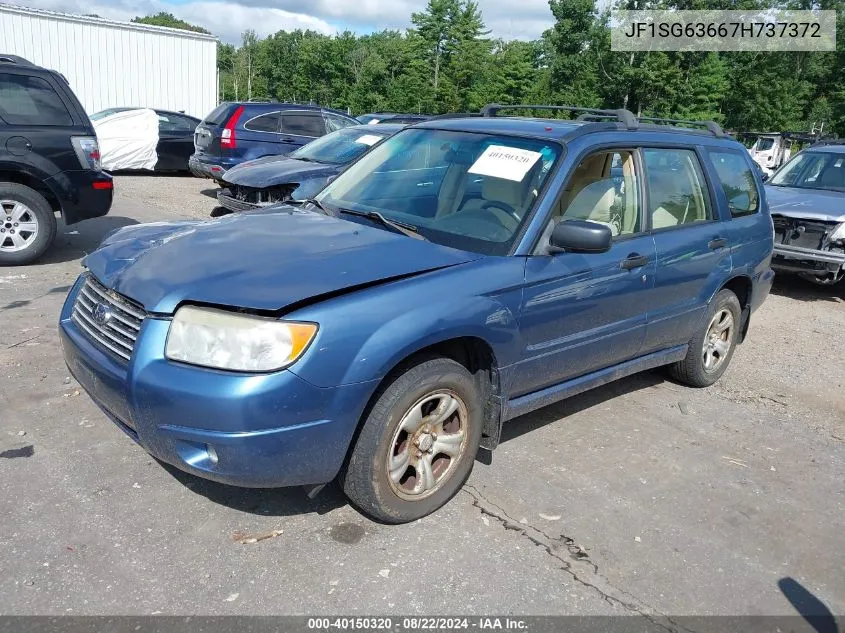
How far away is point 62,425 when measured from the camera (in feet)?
13.1

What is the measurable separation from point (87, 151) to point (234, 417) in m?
5.70

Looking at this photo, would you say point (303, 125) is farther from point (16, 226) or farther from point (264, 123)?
point (16, 226)

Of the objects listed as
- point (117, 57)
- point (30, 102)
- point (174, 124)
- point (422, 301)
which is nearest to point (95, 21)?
point (117, 57)

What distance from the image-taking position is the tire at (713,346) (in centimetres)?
513

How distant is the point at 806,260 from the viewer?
8.40m

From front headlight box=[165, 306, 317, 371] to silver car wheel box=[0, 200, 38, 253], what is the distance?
5383 mm

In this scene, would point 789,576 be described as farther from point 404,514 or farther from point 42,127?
point 42,127

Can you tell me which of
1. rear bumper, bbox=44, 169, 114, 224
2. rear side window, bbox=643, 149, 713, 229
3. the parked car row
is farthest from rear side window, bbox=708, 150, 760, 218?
rear bumper, bbox=44, 169, 114, 224

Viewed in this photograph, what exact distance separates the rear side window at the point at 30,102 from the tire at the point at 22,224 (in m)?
0.67

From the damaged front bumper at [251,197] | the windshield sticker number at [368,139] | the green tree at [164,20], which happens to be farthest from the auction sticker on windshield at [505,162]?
the green tree at [164,20]

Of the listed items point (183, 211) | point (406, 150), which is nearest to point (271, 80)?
point (183, 211)

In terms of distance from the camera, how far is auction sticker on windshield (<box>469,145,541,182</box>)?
12.8 feet

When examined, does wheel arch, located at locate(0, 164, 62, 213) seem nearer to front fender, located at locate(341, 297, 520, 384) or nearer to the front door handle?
front fender, located at locate(341, 297, 520, 384)

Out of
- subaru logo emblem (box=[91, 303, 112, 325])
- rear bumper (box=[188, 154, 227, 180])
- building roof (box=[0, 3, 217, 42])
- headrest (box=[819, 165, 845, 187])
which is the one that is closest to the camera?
subaru logo emblem (box=[91, 303, 112, 325])
